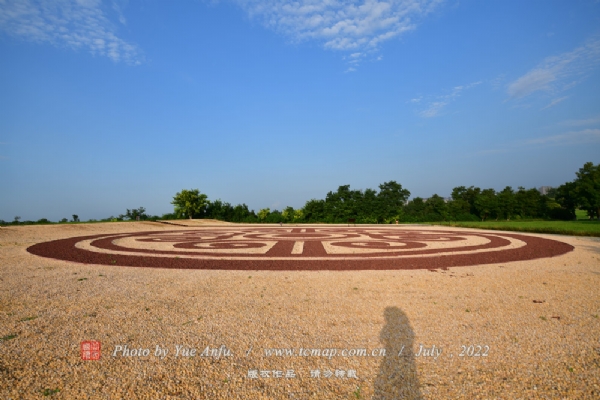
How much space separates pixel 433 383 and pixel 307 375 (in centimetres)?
181

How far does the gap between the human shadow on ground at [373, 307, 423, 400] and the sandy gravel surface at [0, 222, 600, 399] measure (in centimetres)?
3

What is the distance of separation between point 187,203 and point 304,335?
5209 cm

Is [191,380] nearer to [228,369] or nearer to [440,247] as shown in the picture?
[228,369]

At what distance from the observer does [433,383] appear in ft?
14.6

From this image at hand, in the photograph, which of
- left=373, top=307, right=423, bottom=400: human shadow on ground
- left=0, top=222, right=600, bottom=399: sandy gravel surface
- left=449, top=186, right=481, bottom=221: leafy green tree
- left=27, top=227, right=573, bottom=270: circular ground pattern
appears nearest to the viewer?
left=373, top=307, right=423, bottom=400: human shadow on ground

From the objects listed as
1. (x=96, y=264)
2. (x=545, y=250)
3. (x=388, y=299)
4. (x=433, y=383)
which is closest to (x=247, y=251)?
(x=96, y=264)

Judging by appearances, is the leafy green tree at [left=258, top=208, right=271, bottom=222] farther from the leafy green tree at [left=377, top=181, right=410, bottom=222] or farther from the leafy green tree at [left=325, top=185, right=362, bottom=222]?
the leafy green tree at [left=377, top=181, right=410, bottom=222]

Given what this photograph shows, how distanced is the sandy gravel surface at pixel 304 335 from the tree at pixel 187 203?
1788 inches

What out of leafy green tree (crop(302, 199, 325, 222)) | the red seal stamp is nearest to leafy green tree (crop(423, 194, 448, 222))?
leafy green tree (crop(302, 199, 325, 222))

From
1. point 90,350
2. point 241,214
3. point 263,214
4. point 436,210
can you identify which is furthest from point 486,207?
point 90,350

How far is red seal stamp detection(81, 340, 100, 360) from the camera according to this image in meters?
5.07

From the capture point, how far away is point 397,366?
4887 mm

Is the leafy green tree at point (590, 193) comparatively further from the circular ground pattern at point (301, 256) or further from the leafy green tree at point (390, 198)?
the circular ground pattern at point (301, 256)

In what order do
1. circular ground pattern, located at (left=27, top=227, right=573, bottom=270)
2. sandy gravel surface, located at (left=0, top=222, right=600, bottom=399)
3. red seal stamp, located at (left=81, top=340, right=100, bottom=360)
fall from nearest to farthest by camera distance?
sandy gravel surface, located at (left=0, top=222, right=600, bottom=399) < red seal stamp, located at (left=81, top=340, right=100, bottom=360) < circular ground pattern, located at (left=27, top=227, right=573, bottom=270)
